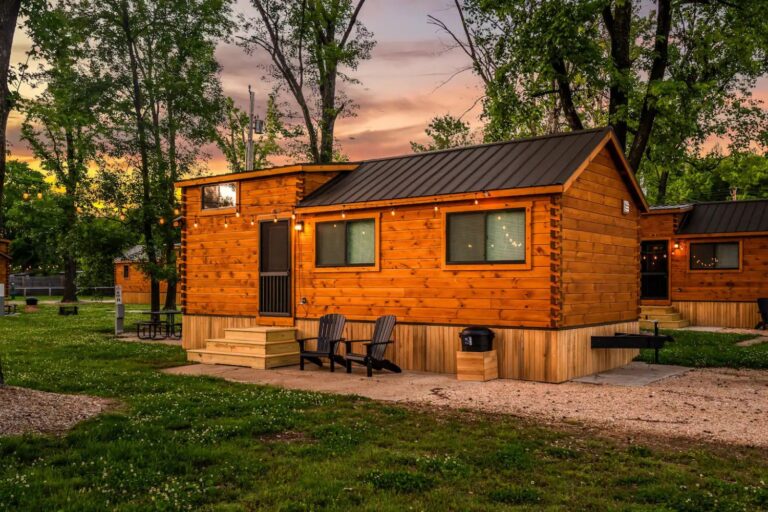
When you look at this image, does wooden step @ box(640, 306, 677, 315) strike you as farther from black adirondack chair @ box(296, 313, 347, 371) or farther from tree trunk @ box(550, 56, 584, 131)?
black adirondack chair @ box(296, 313, 347, 371)

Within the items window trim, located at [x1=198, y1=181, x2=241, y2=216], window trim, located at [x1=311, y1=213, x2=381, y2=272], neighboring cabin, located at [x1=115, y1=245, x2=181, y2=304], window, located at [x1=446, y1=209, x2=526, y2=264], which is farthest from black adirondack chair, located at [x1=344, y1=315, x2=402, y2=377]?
neighboring cabin, located at [x1=115, y1=245, x2=181, y2=304]

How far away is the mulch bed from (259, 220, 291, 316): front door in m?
5.50

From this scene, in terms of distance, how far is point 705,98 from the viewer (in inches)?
813

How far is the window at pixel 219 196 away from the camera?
15.6 meters

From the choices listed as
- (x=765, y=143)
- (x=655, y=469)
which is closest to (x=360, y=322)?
(x=655, y=469)

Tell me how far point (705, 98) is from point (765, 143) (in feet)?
12.8

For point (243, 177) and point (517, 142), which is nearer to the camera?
point (517, 142)

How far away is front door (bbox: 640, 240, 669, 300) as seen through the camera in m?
24.5

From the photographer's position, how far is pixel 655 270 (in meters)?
24.9

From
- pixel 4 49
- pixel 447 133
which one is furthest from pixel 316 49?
pixel 4 49

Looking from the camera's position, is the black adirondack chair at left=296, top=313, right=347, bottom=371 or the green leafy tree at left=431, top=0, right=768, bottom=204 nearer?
the black adirondack chair at left=296, top=313, right=347, bottom=371

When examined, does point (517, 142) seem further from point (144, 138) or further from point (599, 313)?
point (144, 138)

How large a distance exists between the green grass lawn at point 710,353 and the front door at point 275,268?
8.27 meters

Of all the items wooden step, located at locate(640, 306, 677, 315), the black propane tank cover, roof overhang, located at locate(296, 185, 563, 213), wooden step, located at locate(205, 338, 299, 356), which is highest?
roof overhang, located at locate(296, 185, 563, 213)
